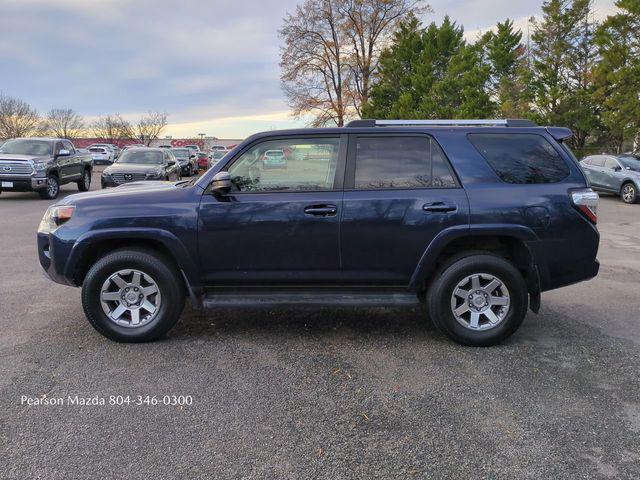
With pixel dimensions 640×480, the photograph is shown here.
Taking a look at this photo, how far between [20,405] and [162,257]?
152cm

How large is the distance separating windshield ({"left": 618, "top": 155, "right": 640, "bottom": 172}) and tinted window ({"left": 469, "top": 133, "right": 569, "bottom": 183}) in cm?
1438

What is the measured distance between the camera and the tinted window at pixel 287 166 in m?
4.32

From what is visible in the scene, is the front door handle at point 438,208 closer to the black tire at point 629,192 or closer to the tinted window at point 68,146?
the black tire at point 629,192

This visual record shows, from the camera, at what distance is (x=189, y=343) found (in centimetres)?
436

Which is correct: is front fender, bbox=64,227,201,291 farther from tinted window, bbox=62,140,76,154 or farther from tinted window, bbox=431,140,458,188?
tinted window, bbox=62,140,76,154

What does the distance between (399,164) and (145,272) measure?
232cm

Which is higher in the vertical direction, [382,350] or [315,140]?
[315,140]

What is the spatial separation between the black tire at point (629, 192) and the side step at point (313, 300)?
1470 centimetres

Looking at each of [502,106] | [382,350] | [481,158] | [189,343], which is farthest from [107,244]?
[502,106]

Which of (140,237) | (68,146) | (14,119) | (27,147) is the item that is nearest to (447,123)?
(140,237)

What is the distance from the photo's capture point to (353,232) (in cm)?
418

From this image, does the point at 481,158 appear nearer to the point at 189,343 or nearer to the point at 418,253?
the point at 418,253

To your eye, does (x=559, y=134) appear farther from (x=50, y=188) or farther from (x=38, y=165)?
(x=50, y=188)

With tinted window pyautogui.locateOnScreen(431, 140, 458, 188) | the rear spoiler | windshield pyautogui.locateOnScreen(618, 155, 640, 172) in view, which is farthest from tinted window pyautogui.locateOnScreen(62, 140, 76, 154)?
windshield pyautogui.locateOnScreen(618, 155, 640, 172)
